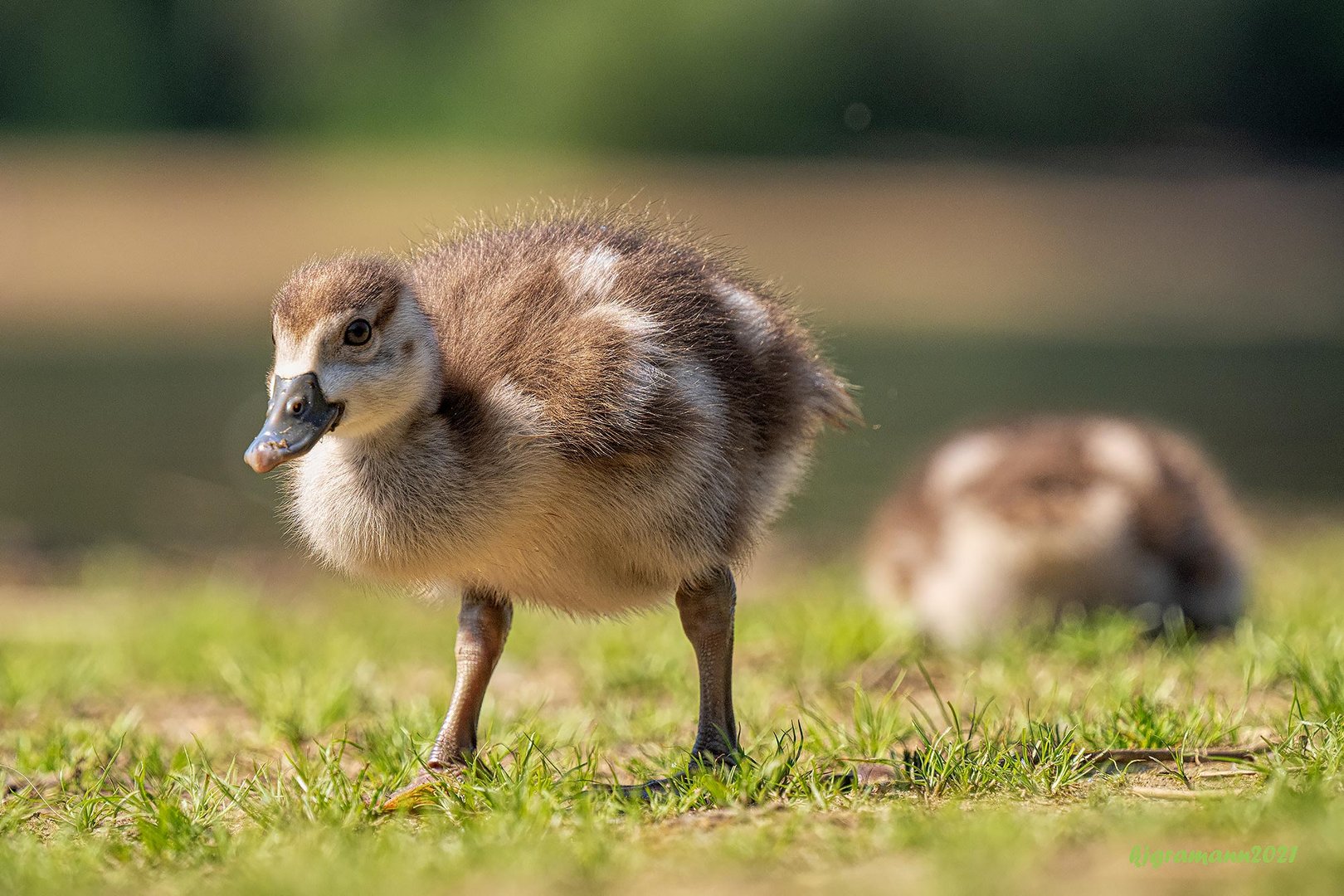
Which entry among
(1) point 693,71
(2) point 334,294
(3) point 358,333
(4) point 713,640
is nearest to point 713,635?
(4) point 713,640

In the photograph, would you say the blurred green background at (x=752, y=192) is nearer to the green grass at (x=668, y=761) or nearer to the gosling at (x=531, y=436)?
the green grass at (x=668, y=761)

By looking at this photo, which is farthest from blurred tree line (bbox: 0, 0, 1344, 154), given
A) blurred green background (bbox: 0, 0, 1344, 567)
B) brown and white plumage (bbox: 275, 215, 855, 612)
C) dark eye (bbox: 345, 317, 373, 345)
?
dark eye (bbox: 345, 317, 373, 345)

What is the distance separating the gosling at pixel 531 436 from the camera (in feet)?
13.4

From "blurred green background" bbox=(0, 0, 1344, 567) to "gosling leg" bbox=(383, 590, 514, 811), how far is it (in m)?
6.93

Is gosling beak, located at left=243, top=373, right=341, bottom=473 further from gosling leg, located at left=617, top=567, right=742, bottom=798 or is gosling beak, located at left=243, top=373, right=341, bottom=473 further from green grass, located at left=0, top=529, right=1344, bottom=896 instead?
gosling leg, located at left=617, top=567, right=742, bottom=798

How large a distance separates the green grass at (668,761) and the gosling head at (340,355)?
34.8 inches

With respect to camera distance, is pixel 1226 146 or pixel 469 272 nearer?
pixel 469 272

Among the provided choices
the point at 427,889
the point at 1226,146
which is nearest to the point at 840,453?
the point at 427,889

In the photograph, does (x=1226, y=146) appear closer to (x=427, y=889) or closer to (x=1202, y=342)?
(x=1202, y=342)

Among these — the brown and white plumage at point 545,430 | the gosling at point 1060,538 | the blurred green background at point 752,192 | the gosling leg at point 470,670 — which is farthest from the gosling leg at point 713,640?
the blurred green background at point 752,192

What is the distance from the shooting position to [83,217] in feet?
102

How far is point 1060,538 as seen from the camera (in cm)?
699

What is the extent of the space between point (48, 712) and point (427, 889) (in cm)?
297

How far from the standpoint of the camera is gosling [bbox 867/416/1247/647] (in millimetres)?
6949
